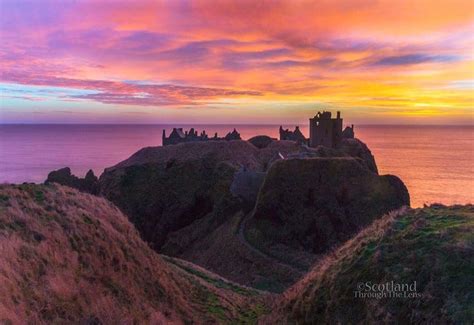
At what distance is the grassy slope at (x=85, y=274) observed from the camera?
39.1 feet

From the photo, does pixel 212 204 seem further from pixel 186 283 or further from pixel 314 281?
pixel 314 281

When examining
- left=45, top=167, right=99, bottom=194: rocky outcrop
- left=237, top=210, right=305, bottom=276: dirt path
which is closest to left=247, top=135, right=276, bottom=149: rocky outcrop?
left=45, top=167, right=99, bottom=194: rocky outcrop

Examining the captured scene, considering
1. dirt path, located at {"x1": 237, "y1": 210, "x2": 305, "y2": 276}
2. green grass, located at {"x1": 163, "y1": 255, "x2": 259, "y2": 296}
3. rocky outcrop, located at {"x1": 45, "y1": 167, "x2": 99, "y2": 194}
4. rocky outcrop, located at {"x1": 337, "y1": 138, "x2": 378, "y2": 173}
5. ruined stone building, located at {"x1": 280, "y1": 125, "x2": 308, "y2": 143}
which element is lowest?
dirt path, located at {"x1": 237, "y1": 210, "x2": 305, "y2": 276}

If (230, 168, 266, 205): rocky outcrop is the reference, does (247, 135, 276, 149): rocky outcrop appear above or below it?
above

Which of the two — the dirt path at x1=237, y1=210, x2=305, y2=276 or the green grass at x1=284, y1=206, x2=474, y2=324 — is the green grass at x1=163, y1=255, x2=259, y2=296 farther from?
the green grass at x1=284, y1=206, x2=474, y2=324

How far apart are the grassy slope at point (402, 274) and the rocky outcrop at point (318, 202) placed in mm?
21399

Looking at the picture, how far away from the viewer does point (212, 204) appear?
5481cm

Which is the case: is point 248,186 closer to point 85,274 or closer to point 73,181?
point 73,181

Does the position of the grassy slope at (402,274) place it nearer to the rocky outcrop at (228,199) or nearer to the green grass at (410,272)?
the green grass at (410,272)

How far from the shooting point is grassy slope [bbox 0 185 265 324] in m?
11.9

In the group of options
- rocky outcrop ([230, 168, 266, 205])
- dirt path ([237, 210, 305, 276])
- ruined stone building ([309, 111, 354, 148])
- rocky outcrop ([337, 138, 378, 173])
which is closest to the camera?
dirt path ([237, 210, 305, 276])

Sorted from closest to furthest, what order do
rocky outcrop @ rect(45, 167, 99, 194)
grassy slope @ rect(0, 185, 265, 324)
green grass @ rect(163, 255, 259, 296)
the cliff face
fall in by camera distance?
grassy slope @ rect(0, 185, 265, 324) < green grass @ rect(163, 255, 259, 296) < the cliff face < rocky outcrop @ rect(45, 167, 99, 194)

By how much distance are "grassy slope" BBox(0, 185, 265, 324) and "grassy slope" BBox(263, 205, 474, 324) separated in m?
4.25

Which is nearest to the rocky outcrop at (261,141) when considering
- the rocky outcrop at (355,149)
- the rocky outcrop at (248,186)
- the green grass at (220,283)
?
the rocky outcrop at (355,149)
